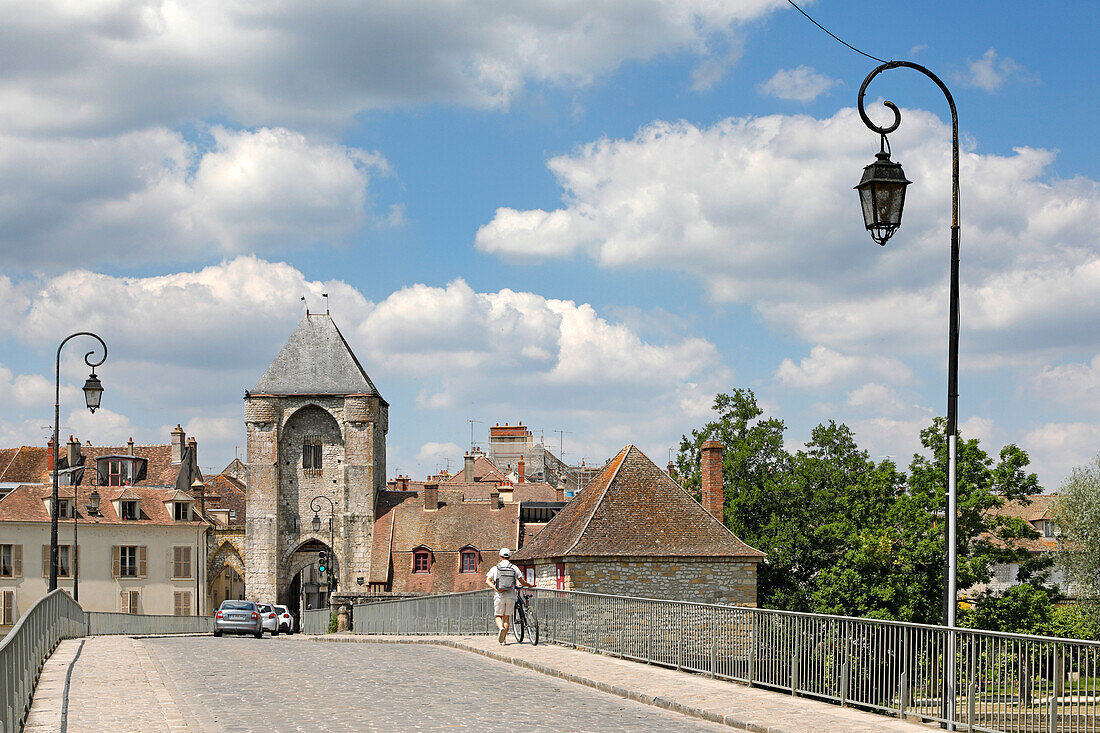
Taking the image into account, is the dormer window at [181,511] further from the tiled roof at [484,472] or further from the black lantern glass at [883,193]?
the black lantern glass at [883,193]

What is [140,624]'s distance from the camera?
47.8m

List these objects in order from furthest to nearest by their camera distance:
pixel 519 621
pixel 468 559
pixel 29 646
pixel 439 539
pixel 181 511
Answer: pixel 439 539 < pixel 181 511 < pixel 468 559 < pixel 519 621 < pixel 29 646

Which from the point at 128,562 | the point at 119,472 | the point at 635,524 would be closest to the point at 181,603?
the point at 128,562

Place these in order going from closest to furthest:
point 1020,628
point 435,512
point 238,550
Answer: point 1020,628 < point 435,512 < point 238,550

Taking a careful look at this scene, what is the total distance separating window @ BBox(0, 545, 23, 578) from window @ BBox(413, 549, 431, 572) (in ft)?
68.5

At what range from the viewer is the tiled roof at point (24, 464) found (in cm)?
7894

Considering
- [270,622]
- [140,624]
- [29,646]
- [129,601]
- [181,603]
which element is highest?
[29,646]

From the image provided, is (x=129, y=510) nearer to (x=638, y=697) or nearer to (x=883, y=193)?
(x=638, y=697)

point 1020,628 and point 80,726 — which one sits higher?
point 80,726

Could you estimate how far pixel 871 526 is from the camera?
1845 inches

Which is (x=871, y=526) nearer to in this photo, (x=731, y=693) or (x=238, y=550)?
(x=731, y=693)

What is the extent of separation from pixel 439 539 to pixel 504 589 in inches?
1987

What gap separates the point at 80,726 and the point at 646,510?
28.3 metres

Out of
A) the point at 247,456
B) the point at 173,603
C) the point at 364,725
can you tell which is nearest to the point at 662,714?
the point at 364,725
